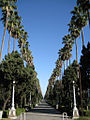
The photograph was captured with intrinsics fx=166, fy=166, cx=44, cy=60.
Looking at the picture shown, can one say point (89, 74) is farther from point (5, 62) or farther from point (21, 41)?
point (21, 41)

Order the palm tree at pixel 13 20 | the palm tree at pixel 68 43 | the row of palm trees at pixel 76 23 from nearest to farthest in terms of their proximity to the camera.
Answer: the row of palm trees at pixel 76 23 < the palm tree at pixel 13 20 < the palm tree at pixel 68 43

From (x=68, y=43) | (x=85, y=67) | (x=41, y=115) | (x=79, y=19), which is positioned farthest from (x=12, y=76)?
(x=68, y=43)

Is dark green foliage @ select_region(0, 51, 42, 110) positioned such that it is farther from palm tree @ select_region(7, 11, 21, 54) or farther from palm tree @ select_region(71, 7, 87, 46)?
palm tree @ select_region(71, 7, 87, 46)

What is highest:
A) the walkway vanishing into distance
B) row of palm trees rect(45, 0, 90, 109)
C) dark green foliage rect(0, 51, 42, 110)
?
row of palm trees rect(45, 0, 90, 109)

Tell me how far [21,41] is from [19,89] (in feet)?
43.4

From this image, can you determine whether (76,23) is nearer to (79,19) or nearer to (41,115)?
(79,19)

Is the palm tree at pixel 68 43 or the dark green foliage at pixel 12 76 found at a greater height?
the palm tree at pixel 68 43

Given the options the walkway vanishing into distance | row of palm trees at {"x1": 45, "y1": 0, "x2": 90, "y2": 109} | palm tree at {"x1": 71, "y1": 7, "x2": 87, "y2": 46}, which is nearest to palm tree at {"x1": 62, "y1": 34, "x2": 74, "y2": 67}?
row of palm trees at {"x1": 45, "y1": 0, "x2": 90, "y2": 109}

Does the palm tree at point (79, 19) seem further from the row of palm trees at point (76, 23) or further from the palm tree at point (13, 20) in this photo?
the palm tree at point (13, 20)

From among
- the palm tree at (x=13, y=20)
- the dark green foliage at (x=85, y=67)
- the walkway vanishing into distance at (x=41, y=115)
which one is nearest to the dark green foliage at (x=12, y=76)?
the walkway vanishing into distance at (x=41, y=115)

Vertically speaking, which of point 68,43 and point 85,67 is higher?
point 68,43

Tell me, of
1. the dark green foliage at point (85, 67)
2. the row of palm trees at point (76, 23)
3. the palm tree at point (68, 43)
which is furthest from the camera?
the palm tree at point (68, 43)

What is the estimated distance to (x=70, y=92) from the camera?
3306 centimetres

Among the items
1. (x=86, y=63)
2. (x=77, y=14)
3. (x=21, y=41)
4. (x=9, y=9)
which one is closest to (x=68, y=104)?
(x=86, y=63)
